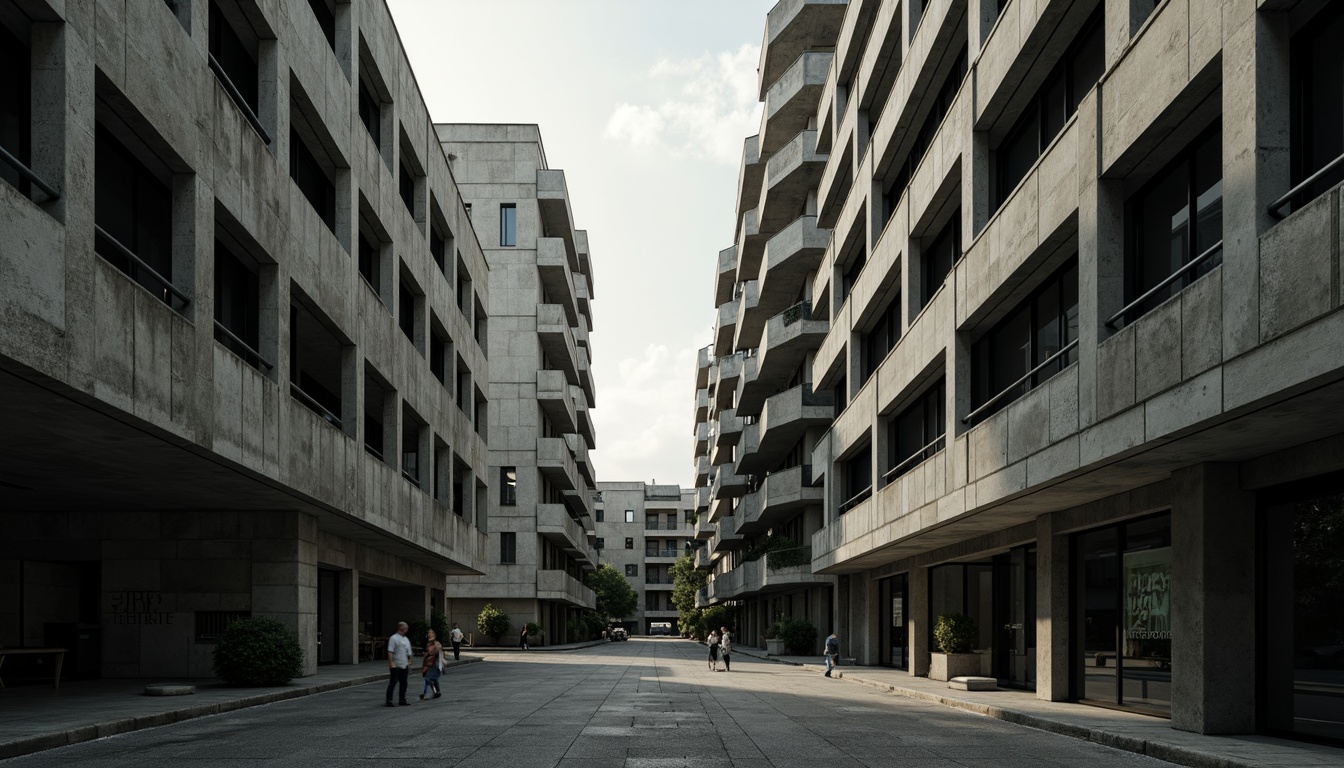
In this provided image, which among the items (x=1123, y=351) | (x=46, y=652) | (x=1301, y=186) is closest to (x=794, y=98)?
(x=1123, y=351)

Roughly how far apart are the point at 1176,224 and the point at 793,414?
31678mm

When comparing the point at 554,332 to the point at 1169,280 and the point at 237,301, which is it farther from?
the point at 1169,280

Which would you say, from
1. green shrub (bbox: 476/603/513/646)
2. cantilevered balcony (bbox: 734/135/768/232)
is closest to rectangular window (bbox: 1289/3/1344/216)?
cantilevered balcony (bbox: 734/135/768/232)

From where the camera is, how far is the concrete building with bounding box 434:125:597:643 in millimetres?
65500

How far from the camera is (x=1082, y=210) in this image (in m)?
17.4

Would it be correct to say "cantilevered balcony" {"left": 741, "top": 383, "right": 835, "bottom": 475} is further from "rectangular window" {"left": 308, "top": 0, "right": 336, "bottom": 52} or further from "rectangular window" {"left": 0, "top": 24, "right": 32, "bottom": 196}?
"rectangular window" {"left": 0, "top": 24, "right": 32, "bottom": 196}

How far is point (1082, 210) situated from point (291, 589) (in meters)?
18.4

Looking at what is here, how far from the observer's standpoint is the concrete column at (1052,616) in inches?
851

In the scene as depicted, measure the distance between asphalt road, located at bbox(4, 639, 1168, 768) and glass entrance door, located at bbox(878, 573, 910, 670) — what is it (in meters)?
11.2

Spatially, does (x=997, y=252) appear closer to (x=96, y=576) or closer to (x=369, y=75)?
(x=369, y=75)

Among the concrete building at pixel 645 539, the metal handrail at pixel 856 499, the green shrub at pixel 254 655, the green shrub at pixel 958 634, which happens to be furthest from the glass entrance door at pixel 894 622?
the concrete building at pixel 645 539

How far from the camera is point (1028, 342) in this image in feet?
72.9

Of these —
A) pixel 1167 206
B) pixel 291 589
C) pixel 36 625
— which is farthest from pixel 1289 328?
pixel 36 625

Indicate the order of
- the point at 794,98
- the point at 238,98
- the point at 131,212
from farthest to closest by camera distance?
1. the point at 794,98
2. the point at 238,98
3. the point at 131,212
